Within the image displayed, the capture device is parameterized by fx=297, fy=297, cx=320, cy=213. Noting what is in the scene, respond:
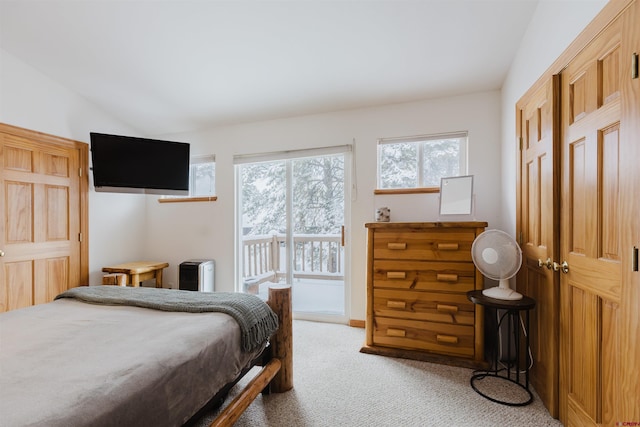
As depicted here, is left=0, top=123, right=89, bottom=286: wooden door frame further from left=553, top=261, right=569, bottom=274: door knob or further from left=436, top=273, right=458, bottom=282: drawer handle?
left=553, top=261, right=569, bottom=274: door knob

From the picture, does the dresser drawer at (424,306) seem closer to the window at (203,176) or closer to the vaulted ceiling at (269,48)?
the vaulted ceiling at (269,48)

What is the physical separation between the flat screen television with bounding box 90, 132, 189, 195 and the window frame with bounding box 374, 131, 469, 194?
220 cm

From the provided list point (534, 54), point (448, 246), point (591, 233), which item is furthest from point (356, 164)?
point (591, 233)

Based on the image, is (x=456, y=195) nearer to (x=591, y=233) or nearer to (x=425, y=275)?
(x=425, y=275)

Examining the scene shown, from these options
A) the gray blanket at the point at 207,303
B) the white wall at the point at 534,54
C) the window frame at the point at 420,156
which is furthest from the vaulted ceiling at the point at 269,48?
the gray blanket at the point at 207,303

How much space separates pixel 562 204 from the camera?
66.6 inches

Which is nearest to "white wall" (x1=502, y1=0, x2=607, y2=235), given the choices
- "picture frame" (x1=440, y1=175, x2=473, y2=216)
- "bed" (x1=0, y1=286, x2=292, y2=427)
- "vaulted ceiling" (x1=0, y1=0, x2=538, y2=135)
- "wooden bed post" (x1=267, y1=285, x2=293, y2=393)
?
"vaulted ceiling" (x1=0, y1=0, x2=538, y2=135)

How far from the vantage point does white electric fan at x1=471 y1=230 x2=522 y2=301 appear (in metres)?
1.99

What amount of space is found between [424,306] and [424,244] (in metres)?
0.51

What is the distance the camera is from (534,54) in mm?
2021

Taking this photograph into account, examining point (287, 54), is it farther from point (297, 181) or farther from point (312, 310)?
point (312, 310)

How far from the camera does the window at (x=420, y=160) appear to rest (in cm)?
289

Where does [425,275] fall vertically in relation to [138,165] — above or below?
below

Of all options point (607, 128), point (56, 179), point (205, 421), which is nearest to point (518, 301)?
point (607, 128)
